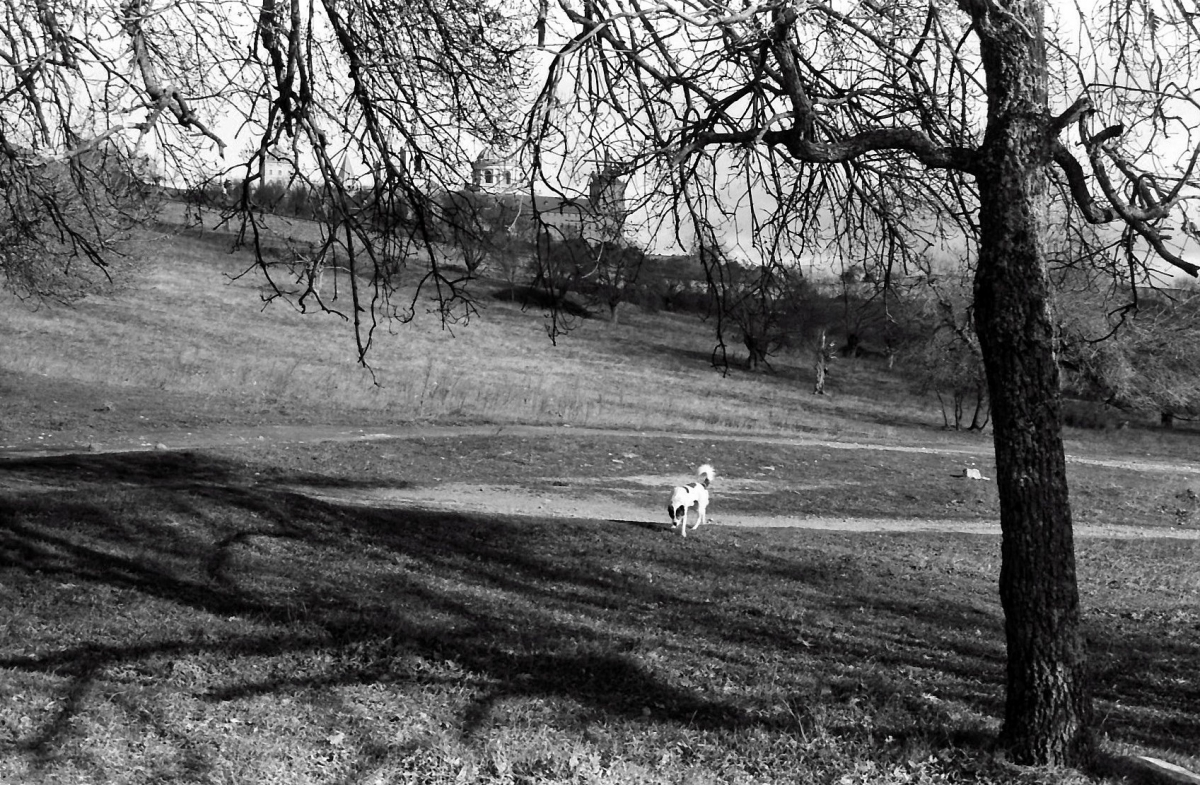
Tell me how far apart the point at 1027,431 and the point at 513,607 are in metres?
4.45

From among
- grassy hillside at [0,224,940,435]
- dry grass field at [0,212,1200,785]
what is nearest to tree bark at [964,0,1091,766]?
dry grass field at [0,212,1200,785]

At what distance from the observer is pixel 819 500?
19016 mm

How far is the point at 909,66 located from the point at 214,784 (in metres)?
4.87

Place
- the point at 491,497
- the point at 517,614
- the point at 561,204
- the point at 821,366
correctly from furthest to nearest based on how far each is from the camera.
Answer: the point at 821,366 → the point at 491,497 → the point at 517,614 → the point at 561,204

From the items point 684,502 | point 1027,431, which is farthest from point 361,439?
point 1027,431

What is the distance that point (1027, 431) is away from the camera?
15.6 ft

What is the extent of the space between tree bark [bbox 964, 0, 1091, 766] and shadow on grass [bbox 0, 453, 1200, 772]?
60cm

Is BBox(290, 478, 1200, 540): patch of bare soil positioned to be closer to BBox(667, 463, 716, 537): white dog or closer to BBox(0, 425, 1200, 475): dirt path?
BBox(667, 463, 716, 537): white dog

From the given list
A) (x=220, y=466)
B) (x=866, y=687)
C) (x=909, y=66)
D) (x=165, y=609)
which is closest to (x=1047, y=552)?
(x=866, y=687)

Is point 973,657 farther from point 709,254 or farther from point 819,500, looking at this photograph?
point 819,500

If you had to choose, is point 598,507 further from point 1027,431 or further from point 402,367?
point 402,367

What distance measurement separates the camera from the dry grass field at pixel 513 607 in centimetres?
486

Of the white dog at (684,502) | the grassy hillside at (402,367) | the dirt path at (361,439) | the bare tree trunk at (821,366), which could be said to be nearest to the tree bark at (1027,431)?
the white dog at (684,502)

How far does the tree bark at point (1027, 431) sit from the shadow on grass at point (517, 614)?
599 millimetres
